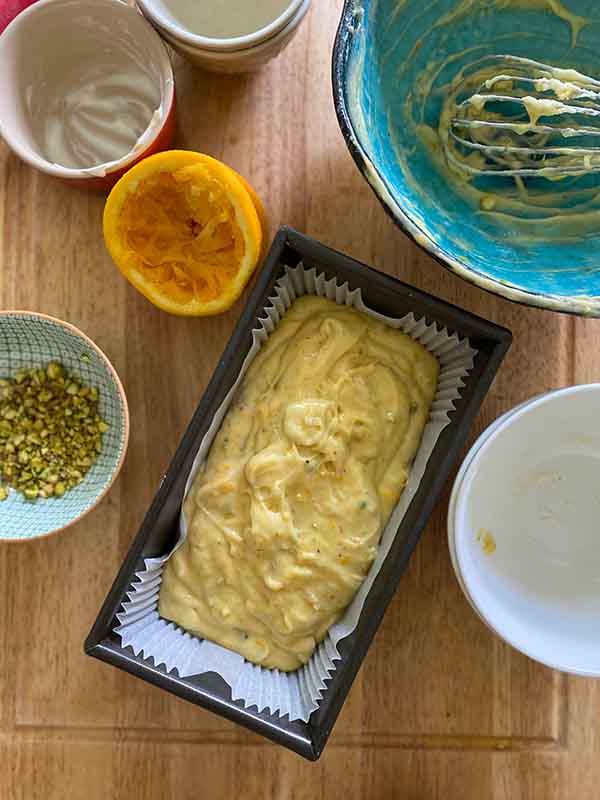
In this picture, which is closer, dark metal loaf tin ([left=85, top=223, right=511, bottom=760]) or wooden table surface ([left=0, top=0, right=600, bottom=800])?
dark metal loaf tin ([left=85, top=223, right=511, bottom=760])

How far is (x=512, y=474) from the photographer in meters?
1.00

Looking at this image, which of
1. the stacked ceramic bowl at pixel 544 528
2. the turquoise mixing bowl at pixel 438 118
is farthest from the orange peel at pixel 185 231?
the stacked ceramic bowl at pixel 544 528

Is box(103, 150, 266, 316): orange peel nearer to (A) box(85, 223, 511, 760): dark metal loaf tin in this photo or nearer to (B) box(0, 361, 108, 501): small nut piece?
(A) box(85, 223, 511, 760): dark metal loaf tin

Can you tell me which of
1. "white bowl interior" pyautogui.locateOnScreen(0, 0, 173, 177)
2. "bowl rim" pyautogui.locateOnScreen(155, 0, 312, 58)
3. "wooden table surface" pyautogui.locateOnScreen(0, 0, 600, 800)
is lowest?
"wooden table surface" pyautogui.locateOnScreen(0, 0, 600, 800)

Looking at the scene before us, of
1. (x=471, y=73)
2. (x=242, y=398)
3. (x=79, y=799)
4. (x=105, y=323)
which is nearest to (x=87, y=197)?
(x=105, y=323)

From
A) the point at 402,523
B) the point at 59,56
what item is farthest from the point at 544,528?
the point at 59,56

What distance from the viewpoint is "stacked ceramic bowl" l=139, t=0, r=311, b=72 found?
2.87 ft

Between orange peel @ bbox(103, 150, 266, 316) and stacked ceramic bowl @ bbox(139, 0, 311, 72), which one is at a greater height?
stacked ceramic bowl @ bbox(139, 0, 311, 72)

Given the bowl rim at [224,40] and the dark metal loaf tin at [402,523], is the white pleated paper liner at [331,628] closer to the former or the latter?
the dark metal loaf tin at [402,523]

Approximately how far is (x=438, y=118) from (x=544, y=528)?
50cm

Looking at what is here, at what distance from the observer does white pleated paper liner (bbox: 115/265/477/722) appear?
2.97 ft

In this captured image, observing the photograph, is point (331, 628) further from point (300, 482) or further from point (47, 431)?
point (47, 431)

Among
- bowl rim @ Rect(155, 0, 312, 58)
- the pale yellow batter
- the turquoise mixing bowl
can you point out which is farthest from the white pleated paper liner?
bowl rim @ Rect(155, 0, 312, 58)

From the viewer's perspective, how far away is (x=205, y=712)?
1.04 m
